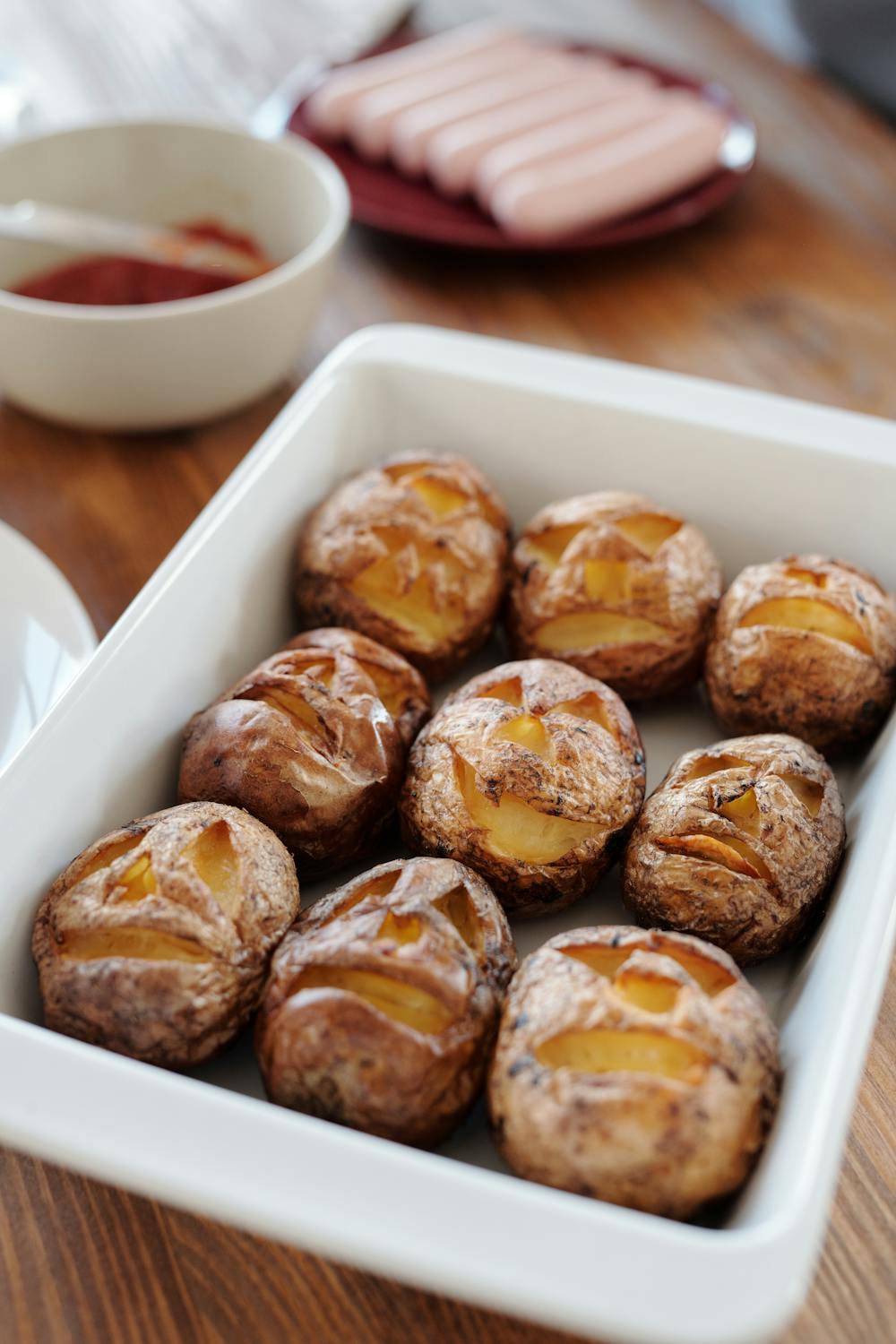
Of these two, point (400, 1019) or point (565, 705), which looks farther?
point (565, 705)

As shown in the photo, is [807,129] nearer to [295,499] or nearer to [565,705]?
[295,499]

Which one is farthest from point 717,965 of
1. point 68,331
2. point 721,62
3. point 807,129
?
point 721,62

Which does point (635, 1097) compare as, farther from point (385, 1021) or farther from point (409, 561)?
point (409, 561)

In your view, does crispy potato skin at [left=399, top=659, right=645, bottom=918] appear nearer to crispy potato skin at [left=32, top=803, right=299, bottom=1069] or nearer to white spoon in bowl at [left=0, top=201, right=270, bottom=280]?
crispy potato skin at [left=32, top=803, right=299, bottom=1069]

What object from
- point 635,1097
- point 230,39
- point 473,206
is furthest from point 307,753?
point 230,39

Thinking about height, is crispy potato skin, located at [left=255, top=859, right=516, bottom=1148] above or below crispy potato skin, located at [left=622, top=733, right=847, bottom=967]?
above

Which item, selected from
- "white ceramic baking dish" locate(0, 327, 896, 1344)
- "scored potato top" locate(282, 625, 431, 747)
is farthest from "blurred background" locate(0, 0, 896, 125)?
"scored potato top" locate(282, 625, 431, 747)

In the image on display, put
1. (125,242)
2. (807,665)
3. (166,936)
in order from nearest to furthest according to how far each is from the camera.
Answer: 1. (166,936)
2. (807,665)
3. (125,242)
